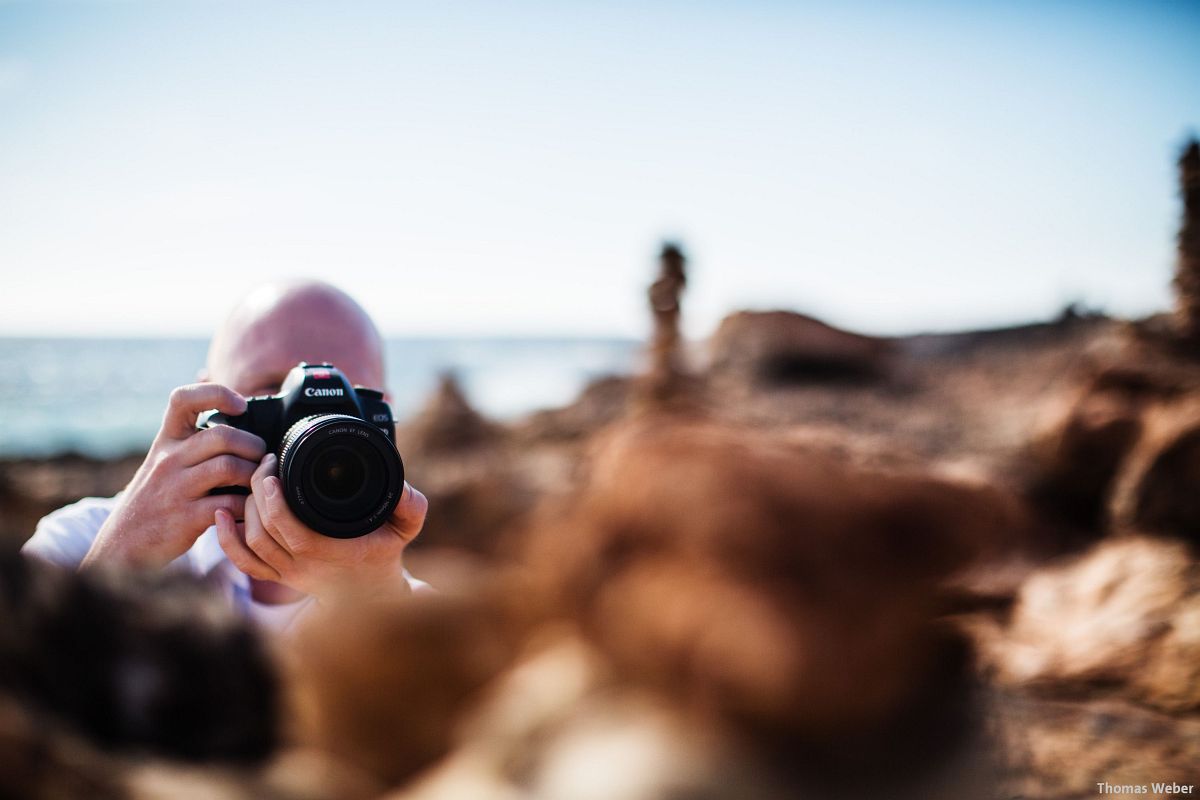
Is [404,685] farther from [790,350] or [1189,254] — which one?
[1189,254]

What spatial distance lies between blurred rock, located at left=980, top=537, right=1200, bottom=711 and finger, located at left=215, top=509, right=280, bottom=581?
310 centimetres

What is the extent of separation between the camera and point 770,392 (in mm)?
5910

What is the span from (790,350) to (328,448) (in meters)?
5.35

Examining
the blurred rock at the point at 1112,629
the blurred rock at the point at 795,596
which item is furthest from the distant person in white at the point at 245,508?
the blurred rock at the point at 1112,629

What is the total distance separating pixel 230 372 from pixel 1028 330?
704cm

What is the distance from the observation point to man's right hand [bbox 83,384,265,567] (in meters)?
1.04

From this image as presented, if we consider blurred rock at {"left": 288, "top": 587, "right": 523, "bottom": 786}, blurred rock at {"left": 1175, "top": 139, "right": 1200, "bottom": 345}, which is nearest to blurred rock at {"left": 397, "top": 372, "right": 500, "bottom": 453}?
blurred rock at {"left": 288, "top": 587, "right": 523, "bottom": 786}

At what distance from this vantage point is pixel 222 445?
1.14 metres

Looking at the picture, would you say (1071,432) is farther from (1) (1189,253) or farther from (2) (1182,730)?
(2) (1182,730)

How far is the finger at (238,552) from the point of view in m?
1.07

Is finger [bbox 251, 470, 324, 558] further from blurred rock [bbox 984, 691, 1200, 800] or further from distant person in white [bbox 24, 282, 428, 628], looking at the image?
blurred rock [bbox 984, 691, 1200, 800]

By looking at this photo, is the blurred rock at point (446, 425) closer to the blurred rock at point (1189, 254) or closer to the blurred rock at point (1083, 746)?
the blurred rock at point (1083, 746)

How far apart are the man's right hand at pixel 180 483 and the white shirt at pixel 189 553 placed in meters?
0.04

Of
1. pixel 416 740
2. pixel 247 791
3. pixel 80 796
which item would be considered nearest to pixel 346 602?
pixel 247 791
